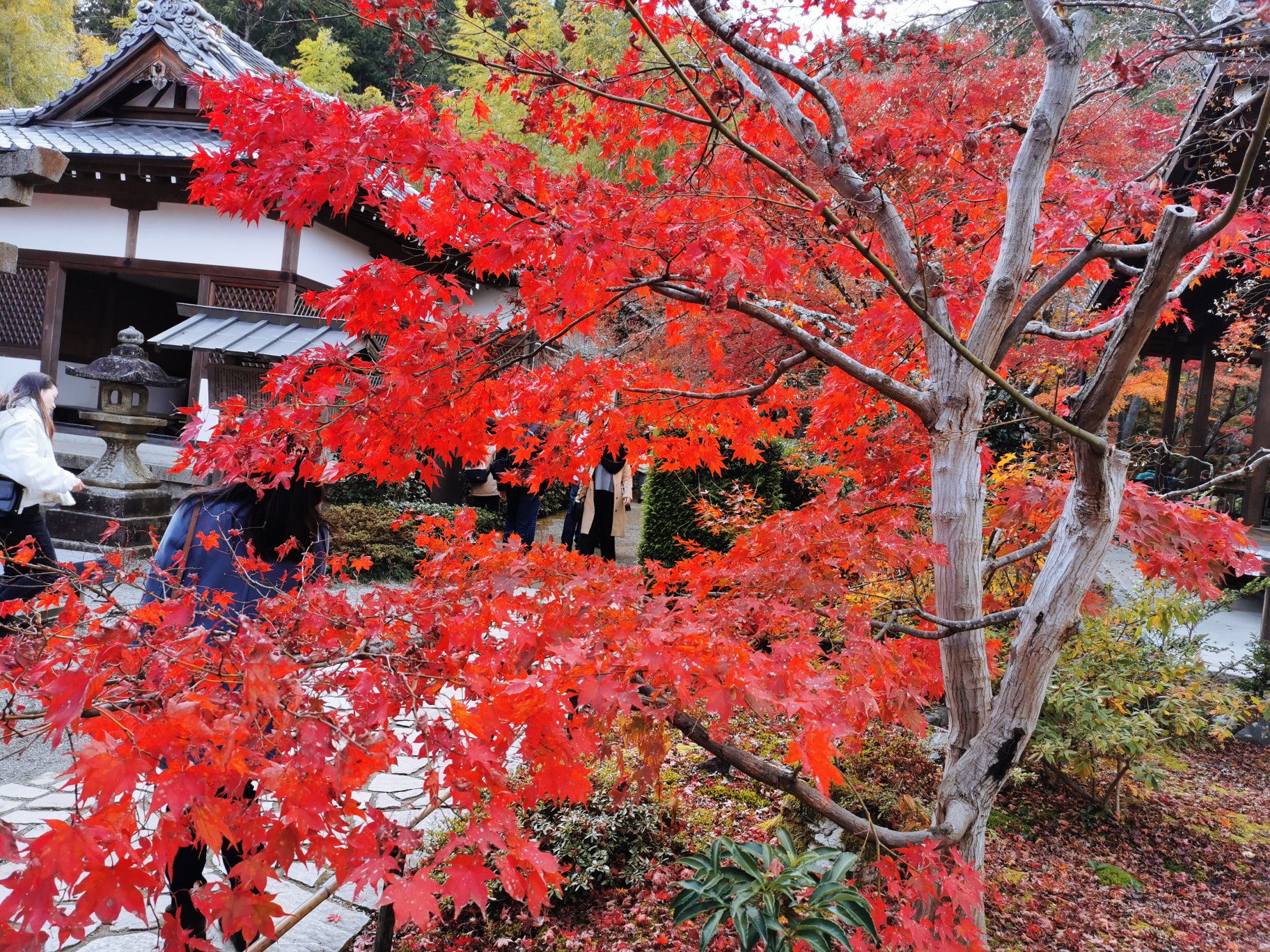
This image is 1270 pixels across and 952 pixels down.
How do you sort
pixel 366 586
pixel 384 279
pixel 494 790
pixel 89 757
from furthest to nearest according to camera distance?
pixel 366 586 < pixel 384 279 < pixel 494 790 < pixel 89 757

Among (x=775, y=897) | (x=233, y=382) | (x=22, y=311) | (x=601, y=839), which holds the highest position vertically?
(x=22, y=311)

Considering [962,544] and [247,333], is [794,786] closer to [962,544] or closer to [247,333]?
[962,544]

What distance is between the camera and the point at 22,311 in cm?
1272

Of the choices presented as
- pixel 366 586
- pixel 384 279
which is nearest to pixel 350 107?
pixel 384 279

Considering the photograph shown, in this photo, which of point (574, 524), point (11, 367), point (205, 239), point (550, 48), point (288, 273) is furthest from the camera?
point (550, 48)

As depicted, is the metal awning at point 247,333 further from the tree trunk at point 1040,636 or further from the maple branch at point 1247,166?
the maple branch at point 1247,166

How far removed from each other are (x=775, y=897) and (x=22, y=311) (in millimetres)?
15334

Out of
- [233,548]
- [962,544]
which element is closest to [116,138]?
[233,548]

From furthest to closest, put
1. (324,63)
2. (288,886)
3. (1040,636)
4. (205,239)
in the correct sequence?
1. (324,63)
2. (205,239)
3. (288,886)
4. (1040,636)

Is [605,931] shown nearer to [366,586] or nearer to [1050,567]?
[1050,567]

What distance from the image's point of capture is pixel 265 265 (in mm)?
11250

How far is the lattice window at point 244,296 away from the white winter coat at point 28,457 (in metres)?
6.46

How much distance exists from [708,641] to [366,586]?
7.41m

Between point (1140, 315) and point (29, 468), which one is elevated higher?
point (1140, 315)
